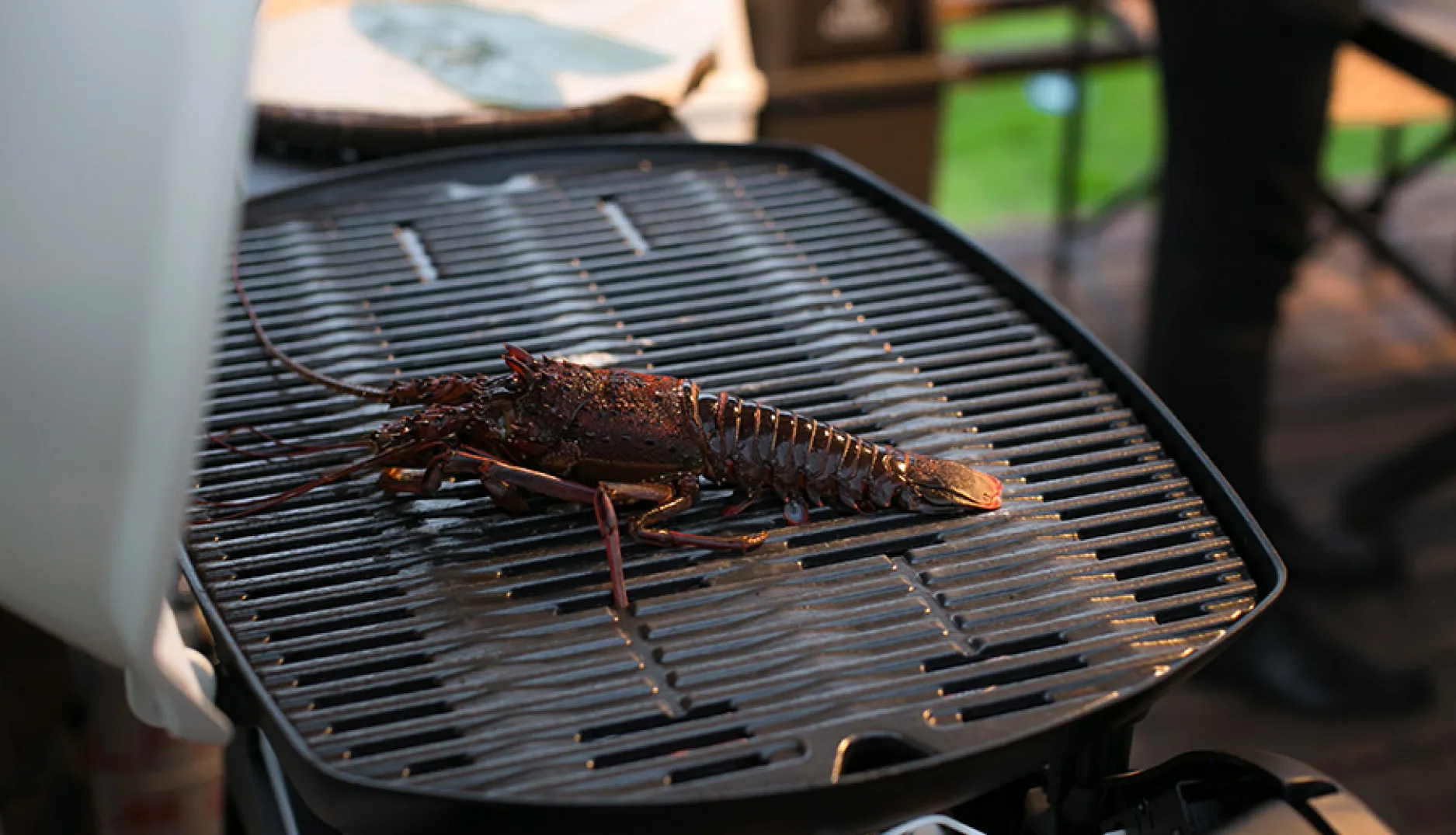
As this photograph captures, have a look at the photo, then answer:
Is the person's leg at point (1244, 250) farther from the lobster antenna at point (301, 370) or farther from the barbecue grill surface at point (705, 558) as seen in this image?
the lobster antenna at point (301, 370)

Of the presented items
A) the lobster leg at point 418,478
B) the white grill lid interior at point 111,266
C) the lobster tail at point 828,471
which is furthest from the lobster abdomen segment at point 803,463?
the white grill lid interior at point 111,266

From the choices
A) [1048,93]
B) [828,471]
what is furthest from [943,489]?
[1048,93]

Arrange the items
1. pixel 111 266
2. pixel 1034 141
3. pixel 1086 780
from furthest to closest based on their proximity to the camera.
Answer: pixel 1034 141
pixel 1086 780
pixel 111 266

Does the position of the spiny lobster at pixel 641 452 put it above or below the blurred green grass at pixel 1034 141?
above

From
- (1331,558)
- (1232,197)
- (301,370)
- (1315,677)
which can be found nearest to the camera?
(301,370)

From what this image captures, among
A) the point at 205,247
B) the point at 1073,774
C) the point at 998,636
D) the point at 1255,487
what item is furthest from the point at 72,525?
the point at 1255,487

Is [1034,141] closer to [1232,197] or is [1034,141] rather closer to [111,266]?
[1232,197]

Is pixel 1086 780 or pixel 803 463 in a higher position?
pixel 803 463
